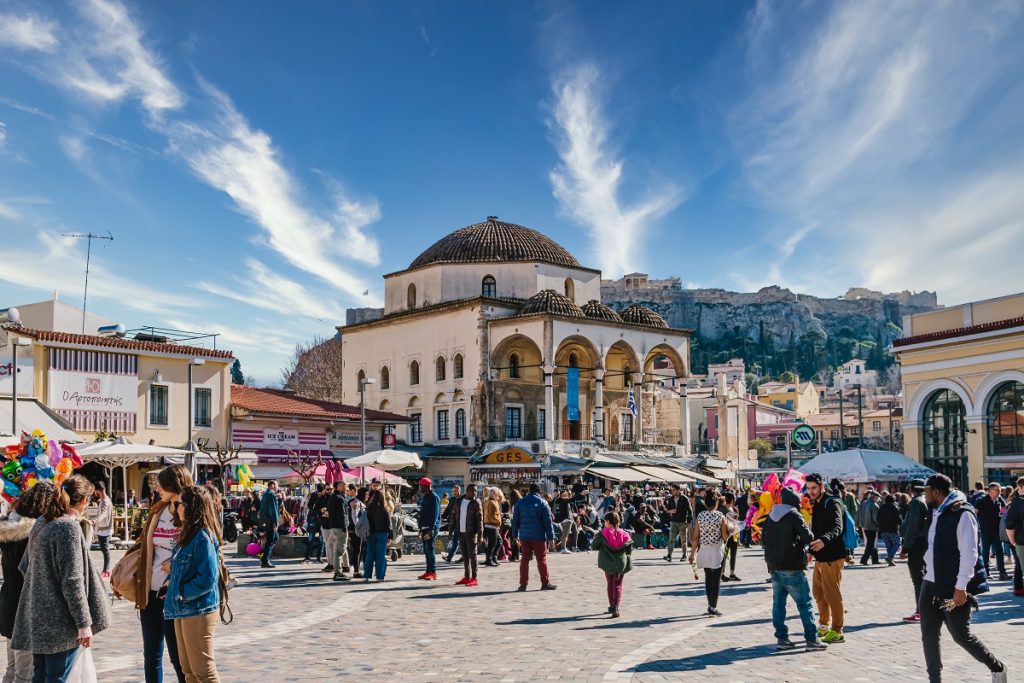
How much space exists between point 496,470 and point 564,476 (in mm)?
3464

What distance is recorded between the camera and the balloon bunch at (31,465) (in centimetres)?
1131

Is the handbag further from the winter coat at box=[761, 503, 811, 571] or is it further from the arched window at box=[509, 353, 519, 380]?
the arched window at box=[509, 353, 519, 380]

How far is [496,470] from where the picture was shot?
135 ft

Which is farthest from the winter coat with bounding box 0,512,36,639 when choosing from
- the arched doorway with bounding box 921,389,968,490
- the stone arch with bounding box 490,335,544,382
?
the stone arch with bounding box 490,335,544,382

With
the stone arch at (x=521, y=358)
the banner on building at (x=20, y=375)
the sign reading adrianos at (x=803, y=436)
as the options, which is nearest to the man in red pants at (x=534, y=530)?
the sign reading adrianos at (x=803, y=436)

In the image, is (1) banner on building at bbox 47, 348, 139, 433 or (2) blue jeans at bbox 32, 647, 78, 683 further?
(1) banner on building at bbox 47, 348, 139, 433

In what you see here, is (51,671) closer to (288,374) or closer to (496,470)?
(496,470)

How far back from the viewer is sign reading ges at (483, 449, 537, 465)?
129 feet

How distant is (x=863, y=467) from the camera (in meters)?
22.0

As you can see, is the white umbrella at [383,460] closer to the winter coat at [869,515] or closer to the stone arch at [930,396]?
the winter coat at [869,515]

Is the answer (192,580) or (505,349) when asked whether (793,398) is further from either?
(192,580)

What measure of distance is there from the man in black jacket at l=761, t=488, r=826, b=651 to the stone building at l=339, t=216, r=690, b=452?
36604 mm

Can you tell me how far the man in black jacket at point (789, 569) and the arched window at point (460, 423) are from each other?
40.7 metres

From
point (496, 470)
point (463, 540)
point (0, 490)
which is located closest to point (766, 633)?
point (463, 540)
